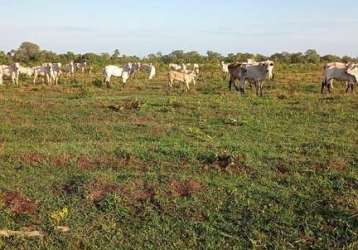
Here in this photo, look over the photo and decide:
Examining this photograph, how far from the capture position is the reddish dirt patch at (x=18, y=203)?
7629 mm

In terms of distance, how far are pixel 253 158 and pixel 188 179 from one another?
159cm

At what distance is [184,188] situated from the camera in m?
8.22

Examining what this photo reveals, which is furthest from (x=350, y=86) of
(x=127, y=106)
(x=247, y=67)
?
(x=127, y=106)

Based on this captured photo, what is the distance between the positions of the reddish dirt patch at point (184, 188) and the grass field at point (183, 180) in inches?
0.6

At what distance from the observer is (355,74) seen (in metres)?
20.2

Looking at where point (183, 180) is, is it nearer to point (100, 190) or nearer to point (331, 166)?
point (100, 190)

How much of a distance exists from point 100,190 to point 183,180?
126 centimetres

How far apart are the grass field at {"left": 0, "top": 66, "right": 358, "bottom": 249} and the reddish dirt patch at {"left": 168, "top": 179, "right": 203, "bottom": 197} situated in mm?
15

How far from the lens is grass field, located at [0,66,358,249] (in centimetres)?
701

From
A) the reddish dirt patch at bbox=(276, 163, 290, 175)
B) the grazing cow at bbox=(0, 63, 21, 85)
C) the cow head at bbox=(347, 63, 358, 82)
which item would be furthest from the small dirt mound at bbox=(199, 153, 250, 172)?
the grazing cow at bbox=(0, 63, 21, 85)

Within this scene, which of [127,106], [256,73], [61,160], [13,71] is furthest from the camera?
[13,71]

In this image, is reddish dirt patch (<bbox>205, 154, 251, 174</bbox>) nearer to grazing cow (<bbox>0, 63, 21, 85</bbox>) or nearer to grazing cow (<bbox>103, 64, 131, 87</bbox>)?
grazing cow (<bbox>103, 64, 131, 87</bbox>)

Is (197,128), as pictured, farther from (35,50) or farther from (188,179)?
(35,50)

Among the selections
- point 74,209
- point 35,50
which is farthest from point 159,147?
point 35,50
